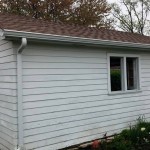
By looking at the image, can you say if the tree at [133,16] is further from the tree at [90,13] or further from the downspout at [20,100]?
the downspout at [20,100]

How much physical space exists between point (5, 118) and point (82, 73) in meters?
2.38

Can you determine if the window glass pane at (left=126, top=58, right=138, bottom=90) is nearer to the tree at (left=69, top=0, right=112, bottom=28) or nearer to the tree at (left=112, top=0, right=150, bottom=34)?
the tree at (left=69, top=0, right=112, bottom=28)

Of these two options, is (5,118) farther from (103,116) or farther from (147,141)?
(147,141)

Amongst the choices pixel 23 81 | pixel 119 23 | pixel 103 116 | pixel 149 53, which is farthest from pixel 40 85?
pixel 119 23

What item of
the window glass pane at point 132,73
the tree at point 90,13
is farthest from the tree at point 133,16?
the window glass pane at point 132,73

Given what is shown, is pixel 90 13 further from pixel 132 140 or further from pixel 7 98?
pixel 7 98

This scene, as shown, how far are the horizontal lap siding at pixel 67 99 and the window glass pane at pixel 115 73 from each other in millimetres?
336

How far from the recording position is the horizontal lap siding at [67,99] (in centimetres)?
638

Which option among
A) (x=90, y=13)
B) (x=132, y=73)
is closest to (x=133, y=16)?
(x=90, y=13)

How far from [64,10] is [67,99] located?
69.5 feet

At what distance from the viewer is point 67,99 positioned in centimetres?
707

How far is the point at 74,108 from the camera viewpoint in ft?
23.7

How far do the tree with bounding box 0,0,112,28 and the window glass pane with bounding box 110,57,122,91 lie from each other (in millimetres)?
17915

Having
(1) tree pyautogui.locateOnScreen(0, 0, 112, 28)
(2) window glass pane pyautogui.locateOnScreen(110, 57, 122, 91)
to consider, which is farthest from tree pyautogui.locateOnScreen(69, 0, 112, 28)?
(2) window glass pane pyautogui.locateOnScreen(110, 57, 122, 91)
